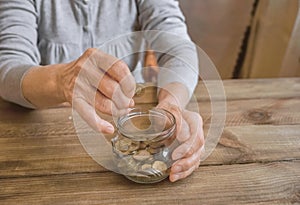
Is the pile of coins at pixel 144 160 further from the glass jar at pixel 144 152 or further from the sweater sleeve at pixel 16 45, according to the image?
the sweater sleeve at pixel 16 45

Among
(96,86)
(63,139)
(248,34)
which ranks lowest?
(248,34)

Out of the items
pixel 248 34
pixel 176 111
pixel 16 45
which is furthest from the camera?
pixel 248 34

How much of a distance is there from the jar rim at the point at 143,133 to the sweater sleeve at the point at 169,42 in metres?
0.15

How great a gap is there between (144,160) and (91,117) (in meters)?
0.12

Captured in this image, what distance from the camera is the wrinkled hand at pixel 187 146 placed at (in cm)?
63

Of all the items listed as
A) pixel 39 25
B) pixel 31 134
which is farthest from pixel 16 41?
pixel 31 134

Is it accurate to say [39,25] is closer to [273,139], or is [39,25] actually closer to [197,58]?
[197,58]

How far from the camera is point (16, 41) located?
886 millimetres

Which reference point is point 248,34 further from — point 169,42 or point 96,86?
point 96,86

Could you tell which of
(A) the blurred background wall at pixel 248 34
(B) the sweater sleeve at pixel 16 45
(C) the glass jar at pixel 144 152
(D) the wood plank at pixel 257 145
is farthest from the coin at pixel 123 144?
(A) the blurred background wall at pixel 248 34

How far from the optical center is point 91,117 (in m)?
0.66

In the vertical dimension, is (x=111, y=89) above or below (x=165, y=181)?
above

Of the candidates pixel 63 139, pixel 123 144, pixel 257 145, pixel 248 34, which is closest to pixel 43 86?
pixel 63 139

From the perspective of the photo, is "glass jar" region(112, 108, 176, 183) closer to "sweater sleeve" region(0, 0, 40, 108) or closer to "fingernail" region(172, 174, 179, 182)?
"fingernail" region(172, 174, 179, 182)
